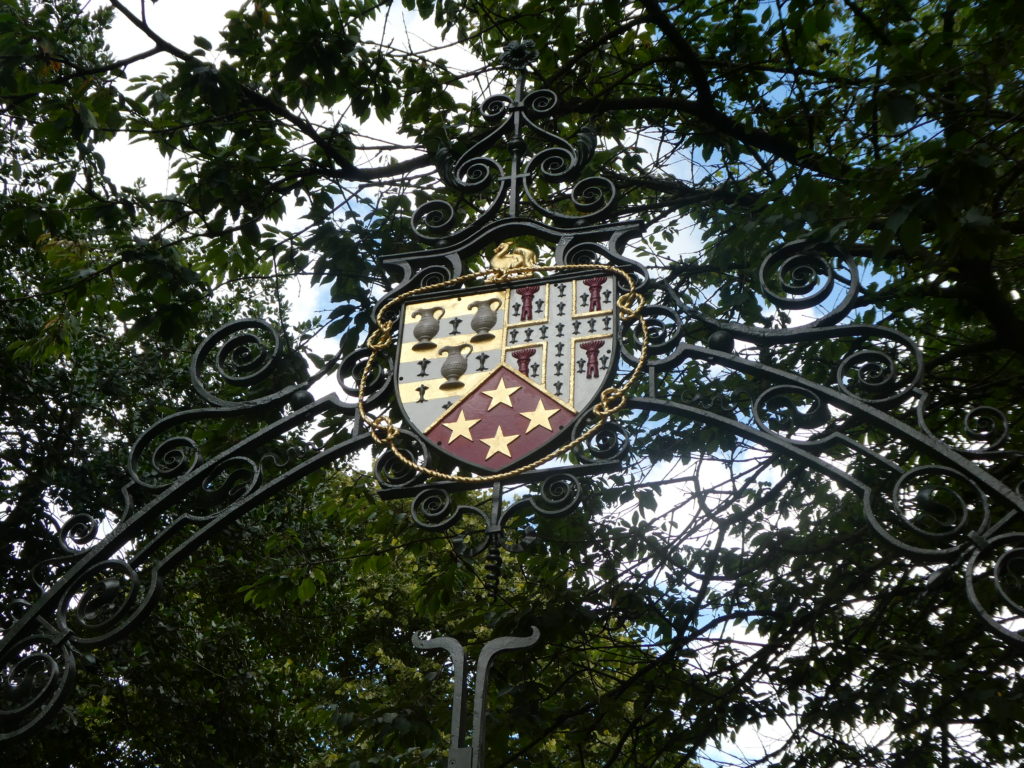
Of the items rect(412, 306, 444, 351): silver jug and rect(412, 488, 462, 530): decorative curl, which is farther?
rect(412, 306, 444, 351): silver jug

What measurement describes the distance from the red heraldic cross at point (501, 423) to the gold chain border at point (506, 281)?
68 millimetres

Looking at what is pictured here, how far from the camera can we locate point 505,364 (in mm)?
3695

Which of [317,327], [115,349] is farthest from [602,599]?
[115,349]

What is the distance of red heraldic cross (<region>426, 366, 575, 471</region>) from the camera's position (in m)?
3.48

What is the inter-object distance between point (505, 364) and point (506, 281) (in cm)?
39

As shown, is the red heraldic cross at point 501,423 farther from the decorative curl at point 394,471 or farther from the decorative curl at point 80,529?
the decorative curl at point 80,529

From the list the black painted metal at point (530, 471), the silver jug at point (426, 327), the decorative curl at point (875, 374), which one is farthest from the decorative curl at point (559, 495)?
the decorative curl at point (875, 374)

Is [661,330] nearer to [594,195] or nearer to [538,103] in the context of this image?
[594,195]

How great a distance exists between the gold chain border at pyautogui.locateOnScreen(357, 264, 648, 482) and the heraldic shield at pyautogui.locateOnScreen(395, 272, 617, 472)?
0.04 meters

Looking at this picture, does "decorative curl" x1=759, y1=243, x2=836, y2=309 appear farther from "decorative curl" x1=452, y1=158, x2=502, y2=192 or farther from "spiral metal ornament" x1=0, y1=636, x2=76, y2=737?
"spiral metal ornament" x1=0, y1=636, x2=76, y2=737

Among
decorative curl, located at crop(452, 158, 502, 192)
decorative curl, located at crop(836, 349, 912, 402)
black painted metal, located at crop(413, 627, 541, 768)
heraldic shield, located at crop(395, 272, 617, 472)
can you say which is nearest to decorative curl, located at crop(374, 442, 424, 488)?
heraldic shield, located at crop(395, 272, 617, 472)

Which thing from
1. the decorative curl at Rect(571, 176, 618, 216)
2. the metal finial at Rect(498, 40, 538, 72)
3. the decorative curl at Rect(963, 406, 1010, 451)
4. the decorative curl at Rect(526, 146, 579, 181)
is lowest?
the decorative curl at Rect(963, 406, 1010, 451)

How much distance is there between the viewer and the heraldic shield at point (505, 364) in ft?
11.6

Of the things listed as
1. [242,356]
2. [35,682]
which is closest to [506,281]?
[242,356]
